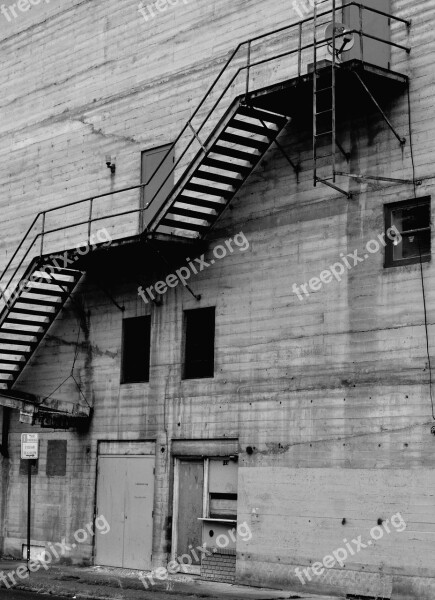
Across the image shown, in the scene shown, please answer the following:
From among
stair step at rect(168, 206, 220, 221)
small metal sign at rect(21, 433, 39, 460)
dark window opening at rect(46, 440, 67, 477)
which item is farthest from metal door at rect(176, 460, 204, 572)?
stair step at rect(168, 206, 220, 221)

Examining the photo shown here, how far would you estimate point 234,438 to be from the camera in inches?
779

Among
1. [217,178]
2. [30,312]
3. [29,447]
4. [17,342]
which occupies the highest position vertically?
[217,178]

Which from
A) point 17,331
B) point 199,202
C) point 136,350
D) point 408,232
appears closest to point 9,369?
point 17,331

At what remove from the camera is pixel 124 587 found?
19188 millimetres

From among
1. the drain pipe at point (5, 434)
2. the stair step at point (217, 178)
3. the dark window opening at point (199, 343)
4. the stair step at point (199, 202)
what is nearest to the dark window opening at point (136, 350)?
the dark window opening at point (199, 343)

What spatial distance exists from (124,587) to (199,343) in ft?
16.5

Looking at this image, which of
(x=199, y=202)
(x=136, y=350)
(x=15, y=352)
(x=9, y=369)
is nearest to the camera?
(x=199, y=202)

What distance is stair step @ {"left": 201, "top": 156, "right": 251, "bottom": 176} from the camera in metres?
19.4

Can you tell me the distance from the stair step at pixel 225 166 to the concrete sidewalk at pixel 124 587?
787 cm

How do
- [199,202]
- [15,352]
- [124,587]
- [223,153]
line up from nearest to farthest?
1. [124,587]
2. [223,153]
3. [199,202]
4. [15,352]

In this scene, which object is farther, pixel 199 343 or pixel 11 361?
pixel 11 361

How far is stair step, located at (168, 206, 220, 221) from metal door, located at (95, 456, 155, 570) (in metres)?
5.13

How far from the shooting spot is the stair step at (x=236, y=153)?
761 inches

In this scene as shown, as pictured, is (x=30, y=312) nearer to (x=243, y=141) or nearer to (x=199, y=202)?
(x=199, y=202)
